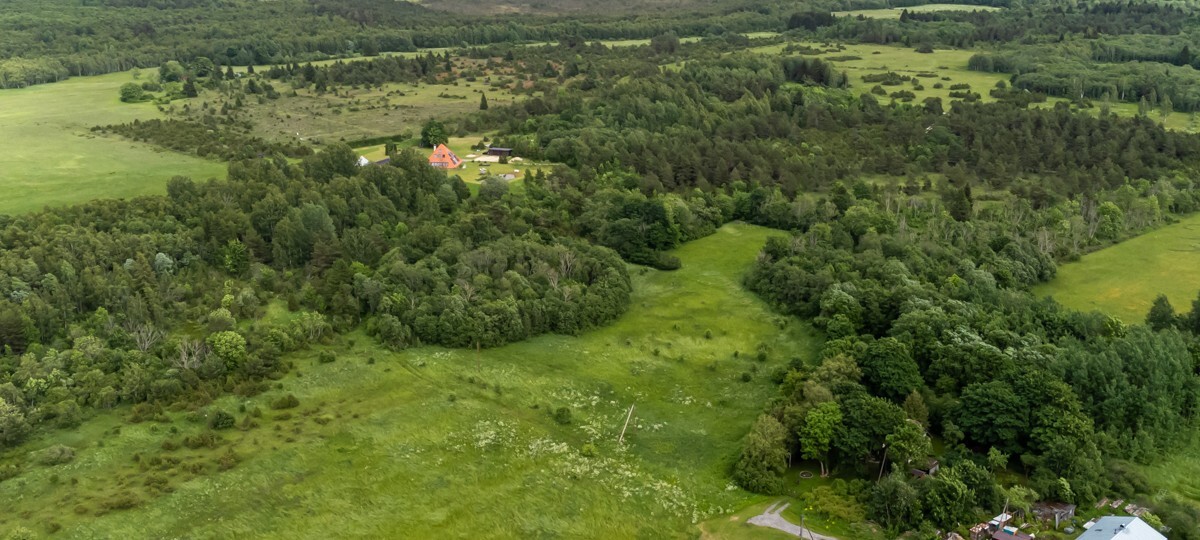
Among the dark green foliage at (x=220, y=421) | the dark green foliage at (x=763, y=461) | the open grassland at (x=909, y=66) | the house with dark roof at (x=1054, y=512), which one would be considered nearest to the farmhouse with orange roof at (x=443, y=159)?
the dark green foliage at (x=220, y=421)

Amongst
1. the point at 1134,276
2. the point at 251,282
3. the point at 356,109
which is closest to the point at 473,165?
the point at 356,109

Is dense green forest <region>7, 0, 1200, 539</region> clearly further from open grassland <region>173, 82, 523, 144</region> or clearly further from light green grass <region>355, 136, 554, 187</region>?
open grassland <region>173, 82, 523, 144</region>

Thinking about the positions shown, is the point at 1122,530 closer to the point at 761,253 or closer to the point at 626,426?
the point at 626,426

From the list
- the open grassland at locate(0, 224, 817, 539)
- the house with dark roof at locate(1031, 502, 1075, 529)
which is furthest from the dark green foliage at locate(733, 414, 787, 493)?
the house with dark roof at locate(1031, 502, 1075, 529)

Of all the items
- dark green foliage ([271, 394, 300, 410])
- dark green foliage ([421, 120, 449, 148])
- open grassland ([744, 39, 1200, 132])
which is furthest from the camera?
open grassland ([744, 39, 1200, 132])

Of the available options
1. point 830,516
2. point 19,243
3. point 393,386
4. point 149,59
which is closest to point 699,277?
point 393,386

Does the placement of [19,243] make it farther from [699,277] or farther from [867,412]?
[867,412]
